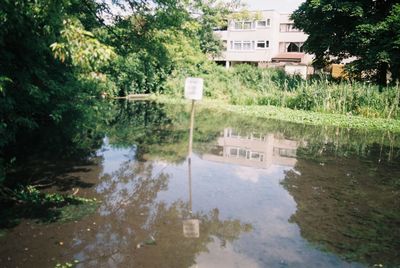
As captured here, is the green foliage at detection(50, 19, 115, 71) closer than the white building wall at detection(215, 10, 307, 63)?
Yes

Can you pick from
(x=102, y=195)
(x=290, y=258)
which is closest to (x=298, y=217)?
(x=290, y=258)

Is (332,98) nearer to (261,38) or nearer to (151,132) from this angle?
(151,132)

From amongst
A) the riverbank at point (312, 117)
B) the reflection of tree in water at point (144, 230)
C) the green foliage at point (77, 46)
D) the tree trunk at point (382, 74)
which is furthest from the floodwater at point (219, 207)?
the tree trunk at point (382, 74)

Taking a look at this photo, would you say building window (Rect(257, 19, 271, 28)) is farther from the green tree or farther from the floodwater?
the floodwater

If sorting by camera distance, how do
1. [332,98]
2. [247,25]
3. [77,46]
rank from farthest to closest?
[247,25] → [332,98] → [77,46]

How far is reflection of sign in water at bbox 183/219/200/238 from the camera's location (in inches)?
220

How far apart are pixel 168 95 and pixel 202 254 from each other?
25.1m

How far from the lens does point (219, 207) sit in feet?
22.2

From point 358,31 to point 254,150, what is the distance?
1814cm

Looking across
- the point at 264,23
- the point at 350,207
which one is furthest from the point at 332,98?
the point at 264,23

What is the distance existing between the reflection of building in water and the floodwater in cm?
4

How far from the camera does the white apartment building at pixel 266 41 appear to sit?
179 feet

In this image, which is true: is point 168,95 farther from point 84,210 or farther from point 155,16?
point 84,210

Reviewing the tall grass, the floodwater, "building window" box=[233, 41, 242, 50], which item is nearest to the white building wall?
"building window" box=[233, 41, 242, 50]
